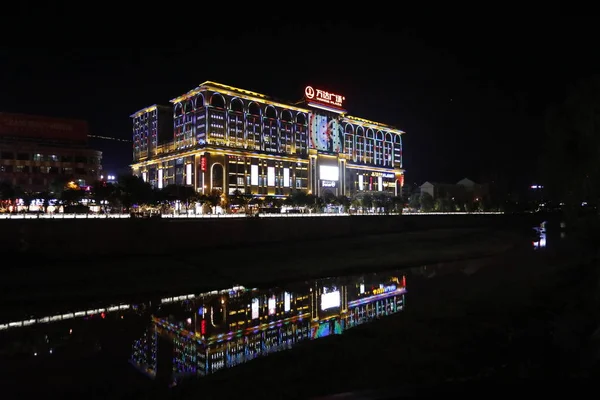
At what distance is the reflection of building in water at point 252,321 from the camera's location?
64.4 ft

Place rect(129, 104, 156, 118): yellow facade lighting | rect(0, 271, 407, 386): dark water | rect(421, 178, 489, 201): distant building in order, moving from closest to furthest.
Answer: rect(0, 271, 407, 386): dark water
rect(129, 104, 156, 118): yellow facade lighting
rect(421, 178, 489, 201): distant building

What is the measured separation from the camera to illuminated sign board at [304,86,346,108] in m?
138

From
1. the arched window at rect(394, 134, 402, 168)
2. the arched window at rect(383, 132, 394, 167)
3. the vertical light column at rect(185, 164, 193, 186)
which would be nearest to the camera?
the vertical light column at rect(185, 164, 193, 186)

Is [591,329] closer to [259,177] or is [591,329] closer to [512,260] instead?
[512,260]

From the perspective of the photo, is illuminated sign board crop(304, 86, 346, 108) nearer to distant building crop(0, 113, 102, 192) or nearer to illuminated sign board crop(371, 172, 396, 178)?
illuminated sign board crop(371, 172, 396, 178)

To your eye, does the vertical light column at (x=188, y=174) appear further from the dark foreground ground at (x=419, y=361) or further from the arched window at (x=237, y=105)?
the dark foreground ground at (x=419, y=361)

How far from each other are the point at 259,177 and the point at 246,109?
19970mm

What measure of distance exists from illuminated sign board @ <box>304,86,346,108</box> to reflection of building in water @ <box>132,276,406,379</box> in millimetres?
108420

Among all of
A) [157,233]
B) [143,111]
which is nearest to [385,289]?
[157,233]

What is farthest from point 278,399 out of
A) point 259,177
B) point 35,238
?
point 259,177

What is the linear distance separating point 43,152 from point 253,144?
5423cm

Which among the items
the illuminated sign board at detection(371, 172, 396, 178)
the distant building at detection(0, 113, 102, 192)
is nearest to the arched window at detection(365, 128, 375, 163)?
the illuminated sign board at detection(371, 172, 396, 178)

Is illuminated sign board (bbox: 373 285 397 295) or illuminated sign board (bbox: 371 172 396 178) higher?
illuminated sign board (bbox: 371 172 396 178)

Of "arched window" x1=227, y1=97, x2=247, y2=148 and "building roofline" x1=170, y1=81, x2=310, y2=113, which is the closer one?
"building roofline" x1=170, y1=81, x2=310, y2=113
